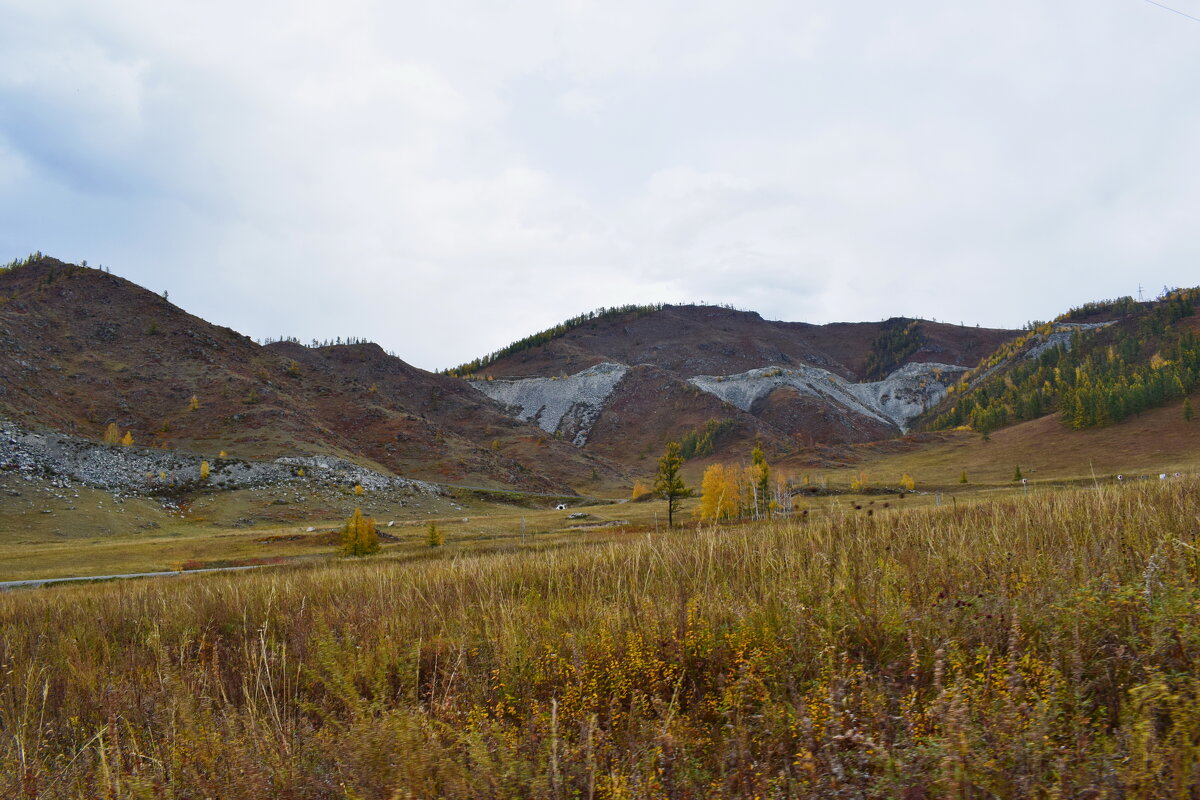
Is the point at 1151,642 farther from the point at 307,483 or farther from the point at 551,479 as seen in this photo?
the point at 551,479

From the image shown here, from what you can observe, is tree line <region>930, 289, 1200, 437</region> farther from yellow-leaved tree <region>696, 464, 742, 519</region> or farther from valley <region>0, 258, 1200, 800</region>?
valley <region>0, 258, 1200, 800</region>

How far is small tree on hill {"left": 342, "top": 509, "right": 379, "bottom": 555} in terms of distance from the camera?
32969 millimetres

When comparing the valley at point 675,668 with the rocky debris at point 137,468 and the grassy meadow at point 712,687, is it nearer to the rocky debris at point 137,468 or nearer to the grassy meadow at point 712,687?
the grassy meadow at point 712,687

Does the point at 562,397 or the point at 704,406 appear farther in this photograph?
the point at 562,397

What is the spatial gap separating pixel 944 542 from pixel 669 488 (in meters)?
41.4

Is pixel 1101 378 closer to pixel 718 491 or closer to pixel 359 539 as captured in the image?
pixel 718 491

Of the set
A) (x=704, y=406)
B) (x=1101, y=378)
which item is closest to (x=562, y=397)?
(x=704, y=406)


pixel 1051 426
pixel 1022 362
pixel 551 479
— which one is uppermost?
pixel 1022 362

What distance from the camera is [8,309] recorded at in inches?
3777

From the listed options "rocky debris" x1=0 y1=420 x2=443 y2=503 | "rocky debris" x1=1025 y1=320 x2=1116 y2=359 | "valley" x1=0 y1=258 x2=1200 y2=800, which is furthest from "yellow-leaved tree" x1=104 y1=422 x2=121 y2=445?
"rocky debris" x1=1025 y1=320 x2=1116 y2=359

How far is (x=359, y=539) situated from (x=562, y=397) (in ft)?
470

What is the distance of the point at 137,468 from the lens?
67562 mm

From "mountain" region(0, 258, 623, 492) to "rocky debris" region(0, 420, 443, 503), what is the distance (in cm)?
485

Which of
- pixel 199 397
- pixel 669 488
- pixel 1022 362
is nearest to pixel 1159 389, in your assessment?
pixel 1022 362
